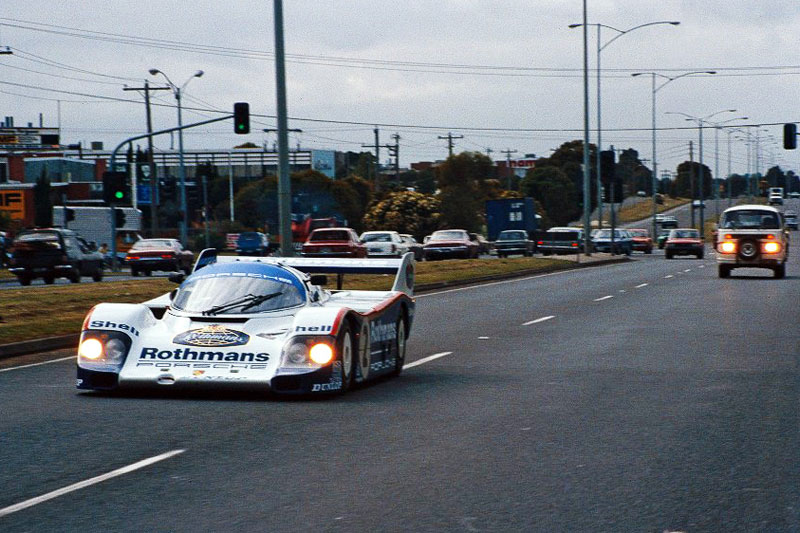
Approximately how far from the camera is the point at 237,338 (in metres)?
11.0

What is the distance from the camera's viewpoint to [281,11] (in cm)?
2705

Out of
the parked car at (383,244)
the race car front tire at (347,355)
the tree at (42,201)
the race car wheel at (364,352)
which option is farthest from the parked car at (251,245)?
the race car front tire at (347,355)

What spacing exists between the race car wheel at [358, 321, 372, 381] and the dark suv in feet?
90.2

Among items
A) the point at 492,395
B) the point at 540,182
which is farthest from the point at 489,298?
the point at 540,182

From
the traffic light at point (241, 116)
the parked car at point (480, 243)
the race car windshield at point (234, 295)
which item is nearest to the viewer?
the race car windshield at point (234, 295)

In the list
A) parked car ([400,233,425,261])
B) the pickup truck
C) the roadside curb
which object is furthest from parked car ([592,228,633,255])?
parked car ([400,233,425,261])

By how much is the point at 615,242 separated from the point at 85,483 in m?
64.4

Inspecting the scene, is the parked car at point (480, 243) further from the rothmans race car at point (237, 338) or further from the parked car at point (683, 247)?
the rothmans race car at point (237, 338)

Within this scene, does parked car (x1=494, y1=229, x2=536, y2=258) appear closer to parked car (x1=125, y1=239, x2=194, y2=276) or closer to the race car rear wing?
parked car (x1=125, y1=239, x2=194, y2=276)

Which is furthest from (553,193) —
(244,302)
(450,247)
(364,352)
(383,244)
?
(244,302)

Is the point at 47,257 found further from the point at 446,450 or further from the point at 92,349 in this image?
the point at 446,450

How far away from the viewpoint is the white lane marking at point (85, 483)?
21.9ft

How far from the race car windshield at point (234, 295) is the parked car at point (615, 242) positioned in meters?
56.7

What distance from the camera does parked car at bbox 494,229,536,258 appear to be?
63.0 metres
